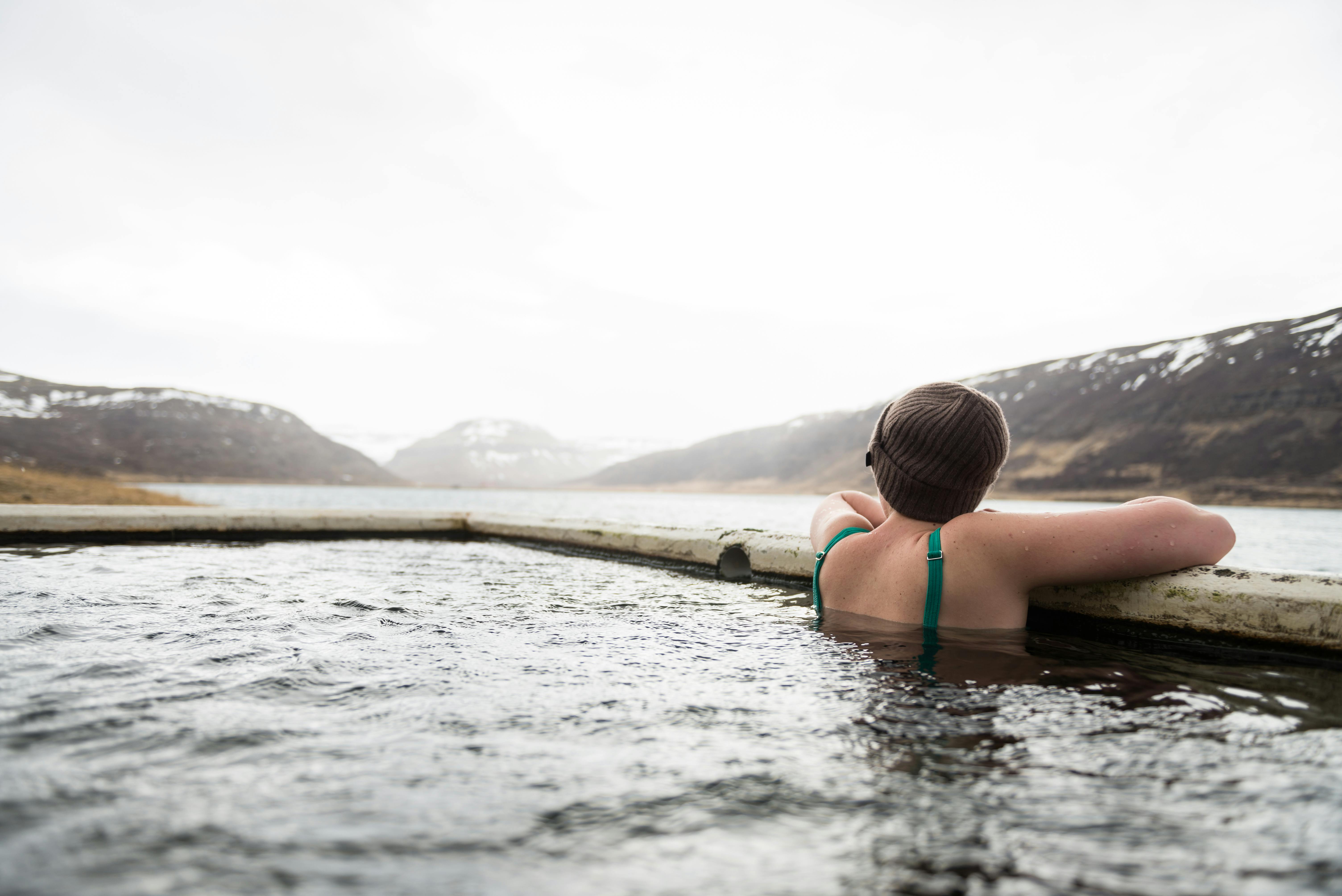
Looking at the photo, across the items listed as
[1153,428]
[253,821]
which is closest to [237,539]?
[253,821]

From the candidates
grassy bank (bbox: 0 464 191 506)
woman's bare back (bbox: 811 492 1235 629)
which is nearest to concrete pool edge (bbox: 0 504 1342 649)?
woman's bare back (bbox: 811 492 1235 629)

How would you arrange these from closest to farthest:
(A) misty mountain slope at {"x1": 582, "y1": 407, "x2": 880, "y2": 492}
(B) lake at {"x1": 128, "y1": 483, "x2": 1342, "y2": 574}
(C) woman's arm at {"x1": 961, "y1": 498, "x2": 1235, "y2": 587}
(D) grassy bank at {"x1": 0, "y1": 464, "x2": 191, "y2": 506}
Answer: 1. (C) woman's arm at {"x1": 961, "y1": 498, "x2": 1235, "y2": 587}
2. (D) grassy bank at {"x1": 0, "y1": 464, "x2": 191, "y2": 506}
3. (B) lake at {"x1": 128, "y1": 483, "x2": 1342, "y2": 574}
4. (A) misty mountain slope at {"x1": 582, "y1": 407, "x2": 880, "y2": 492}

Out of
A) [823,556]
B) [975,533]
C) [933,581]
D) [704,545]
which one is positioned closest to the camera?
[975,533]

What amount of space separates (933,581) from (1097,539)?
70 cm

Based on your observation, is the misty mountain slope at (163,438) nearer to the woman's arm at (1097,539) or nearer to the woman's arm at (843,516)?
the woman's arm at (843,516)

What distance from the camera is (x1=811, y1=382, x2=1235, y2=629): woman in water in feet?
9.49

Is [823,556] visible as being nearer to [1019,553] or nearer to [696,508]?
[1019,553]

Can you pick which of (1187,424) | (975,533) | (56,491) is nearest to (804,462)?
(1187,424)

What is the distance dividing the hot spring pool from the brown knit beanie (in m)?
0.65

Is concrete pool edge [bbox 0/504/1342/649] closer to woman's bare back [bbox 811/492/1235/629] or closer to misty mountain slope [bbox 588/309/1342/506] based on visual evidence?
woman's bare back [bbox 811/492/1235/629]

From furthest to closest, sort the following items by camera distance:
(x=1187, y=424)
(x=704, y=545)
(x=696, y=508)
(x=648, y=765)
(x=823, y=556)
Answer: (x=1187, y=424) → (x=696, y=508) → (x=704, y=545) → (x=823, y=556) → (x=648, y=765)

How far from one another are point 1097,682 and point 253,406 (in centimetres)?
22875

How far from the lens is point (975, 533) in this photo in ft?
9.40

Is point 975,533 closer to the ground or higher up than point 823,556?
higher up
